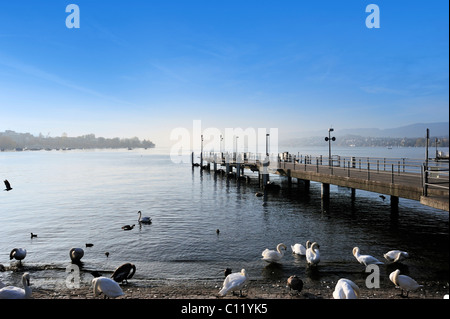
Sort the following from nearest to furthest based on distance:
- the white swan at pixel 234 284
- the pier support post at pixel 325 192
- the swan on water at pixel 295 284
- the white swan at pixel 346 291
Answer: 1. the white swan at pixel 346 291
2. the white swan at pixel 234 284
3. the swan on water at pixel 295 284
4. the pier support post at pixel 325 192

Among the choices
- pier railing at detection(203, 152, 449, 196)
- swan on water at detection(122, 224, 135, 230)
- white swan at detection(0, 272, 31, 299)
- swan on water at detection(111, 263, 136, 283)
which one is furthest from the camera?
swan on water at detection(122, 224, 135, 230)

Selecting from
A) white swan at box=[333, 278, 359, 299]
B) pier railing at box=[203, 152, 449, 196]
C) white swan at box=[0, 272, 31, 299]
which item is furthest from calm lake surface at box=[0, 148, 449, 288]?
pier railing at box=[203, 152, 449, 196]

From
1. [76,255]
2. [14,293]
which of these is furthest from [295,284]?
[76,255]

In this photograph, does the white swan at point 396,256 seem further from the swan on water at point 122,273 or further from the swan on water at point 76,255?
the swan on water at point 76,255

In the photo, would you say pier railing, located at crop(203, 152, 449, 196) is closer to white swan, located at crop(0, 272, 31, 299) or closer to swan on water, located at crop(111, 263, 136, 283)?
swan on water, located at crop(111, 263, 136, 283)

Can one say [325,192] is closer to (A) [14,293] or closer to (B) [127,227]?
(B) [127,227]

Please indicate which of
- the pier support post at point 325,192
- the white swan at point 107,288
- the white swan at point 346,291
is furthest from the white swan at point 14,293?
the pier support post at point 325,192

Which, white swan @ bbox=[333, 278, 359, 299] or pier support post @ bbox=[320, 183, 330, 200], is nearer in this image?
white swan @ bbox=[333, 278, 359, 299]

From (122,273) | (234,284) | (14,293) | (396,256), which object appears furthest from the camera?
(396,256)

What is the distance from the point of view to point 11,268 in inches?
574

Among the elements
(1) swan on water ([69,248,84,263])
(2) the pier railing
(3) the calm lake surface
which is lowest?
(3) the calm lake surface
